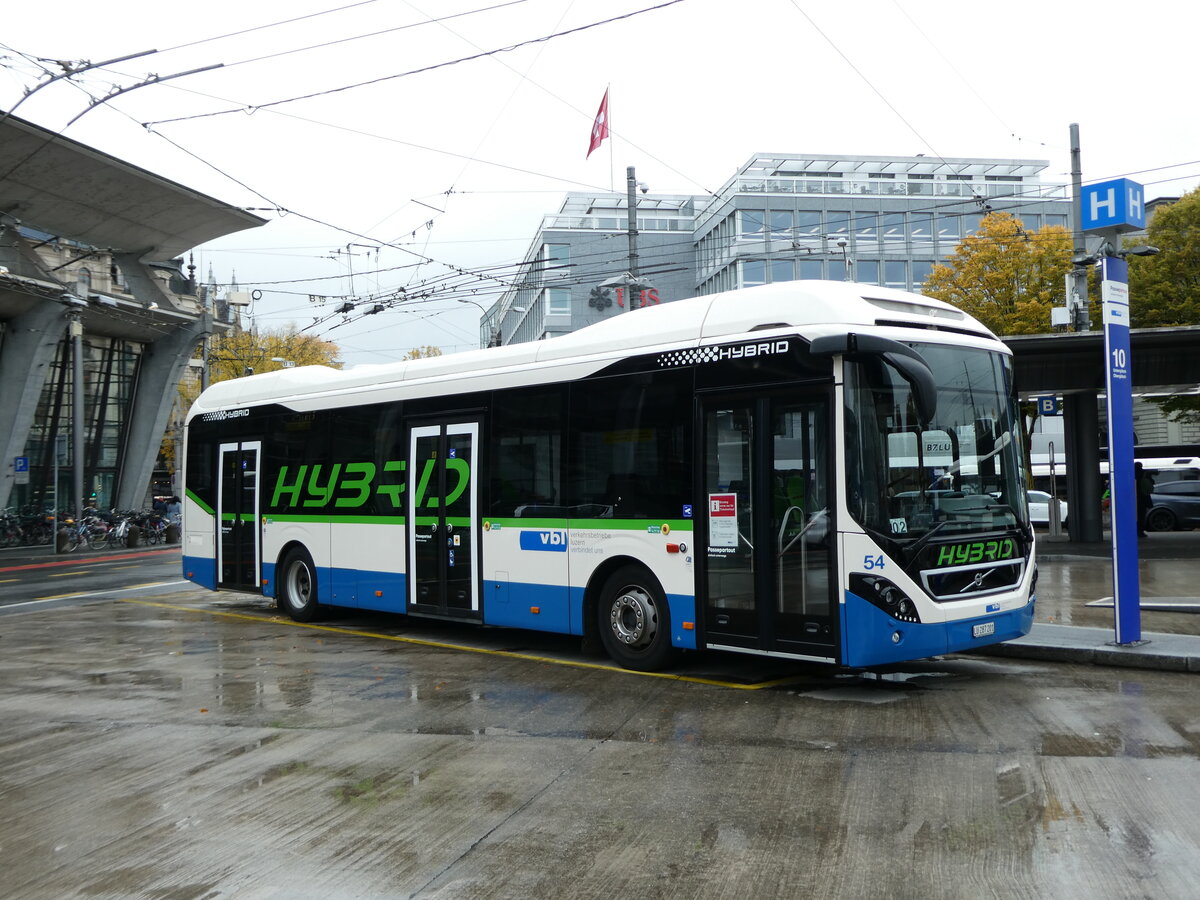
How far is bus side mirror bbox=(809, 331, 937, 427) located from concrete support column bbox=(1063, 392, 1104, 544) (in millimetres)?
18688

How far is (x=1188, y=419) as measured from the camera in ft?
141

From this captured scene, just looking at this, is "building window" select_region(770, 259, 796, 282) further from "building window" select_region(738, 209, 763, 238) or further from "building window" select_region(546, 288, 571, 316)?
"building window" select_region(546, 288, 571, 316)

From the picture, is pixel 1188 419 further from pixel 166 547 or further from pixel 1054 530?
pixel 166 547

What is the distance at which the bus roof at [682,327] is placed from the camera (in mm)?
8711

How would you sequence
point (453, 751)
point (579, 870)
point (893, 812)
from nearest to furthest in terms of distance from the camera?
1. point (579, 870)
2. point (893, 812)
3. point (453, 751)

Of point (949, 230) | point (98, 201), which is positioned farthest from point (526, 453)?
point (949, 230)

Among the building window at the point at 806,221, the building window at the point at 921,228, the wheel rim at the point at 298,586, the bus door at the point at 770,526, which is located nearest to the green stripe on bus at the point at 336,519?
the wheel rim at the point at 298,586

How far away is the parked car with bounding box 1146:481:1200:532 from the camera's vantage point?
3216 cm

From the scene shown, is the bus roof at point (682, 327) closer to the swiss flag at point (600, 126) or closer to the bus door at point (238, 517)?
the bus door at point (238, 517)

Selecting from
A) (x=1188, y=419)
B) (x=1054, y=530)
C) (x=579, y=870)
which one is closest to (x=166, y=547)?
(x=1054, y=530)

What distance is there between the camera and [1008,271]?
3975cm

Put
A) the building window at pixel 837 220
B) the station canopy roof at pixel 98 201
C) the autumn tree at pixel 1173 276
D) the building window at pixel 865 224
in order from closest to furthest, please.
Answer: the station canopy roof at pixel 98 201 → the autumn tree at pixel 1173 276 → the building window at pixel 865 224 → the building window at pixel 837 220

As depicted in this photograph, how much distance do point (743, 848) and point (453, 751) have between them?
2627 millimetres

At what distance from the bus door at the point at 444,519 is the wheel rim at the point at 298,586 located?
2.71 meters
